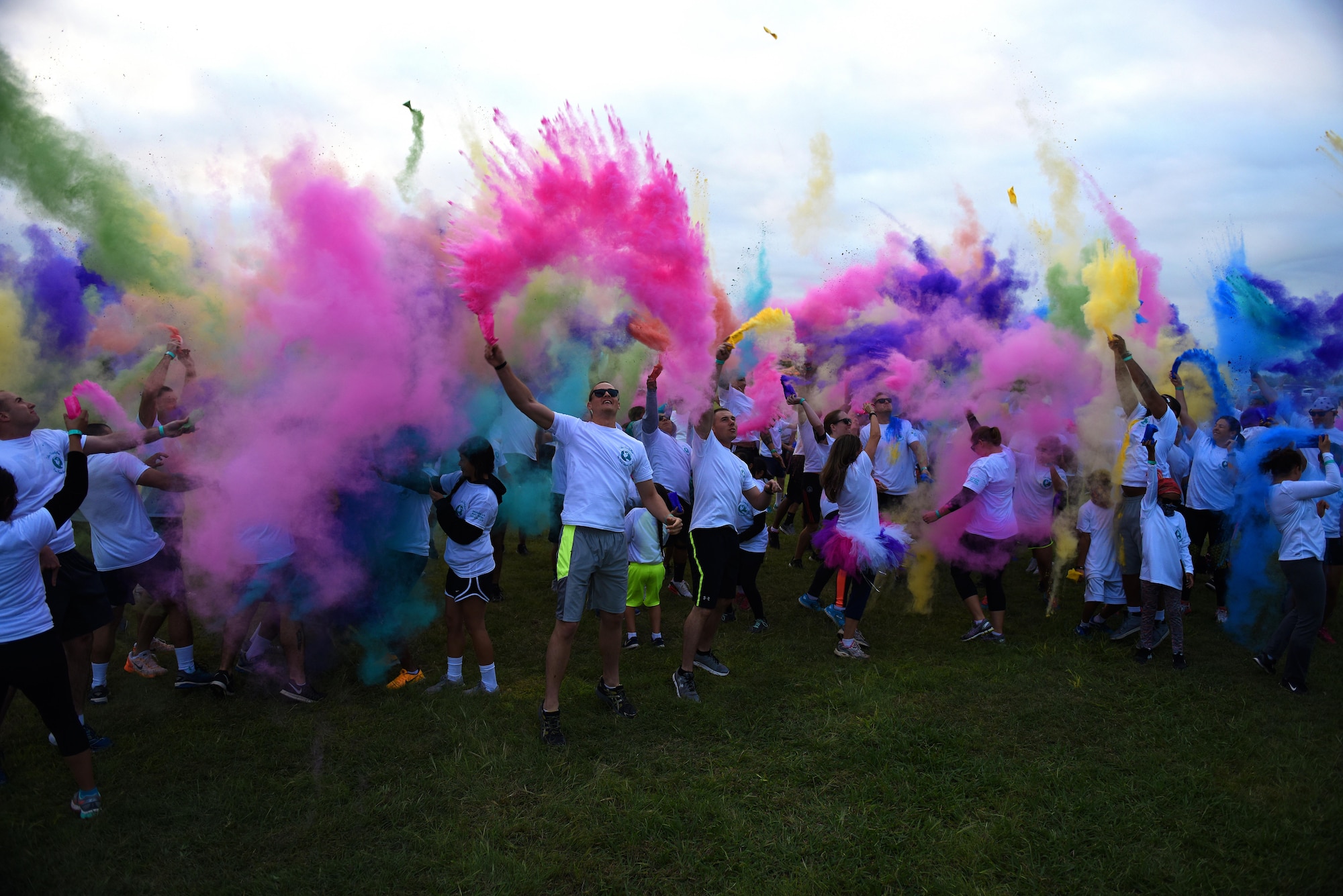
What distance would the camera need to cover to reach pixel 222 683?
505 cm

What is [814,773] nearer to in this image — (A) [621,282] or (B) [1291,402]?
(A) [621,282]

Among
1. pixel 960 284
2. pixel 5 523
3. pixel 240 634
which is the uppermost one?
pixel 960 284

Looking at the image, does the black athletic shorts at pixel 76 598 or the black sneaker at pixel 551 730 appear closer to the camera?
the black athletic shorts at pixel 76 598

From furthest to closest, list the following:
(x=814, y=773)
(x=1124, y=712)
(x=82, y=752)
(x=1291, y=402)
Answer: (x=1291, y=402)
(x=1124, y=712)
(x=814, y=773)
(x=82, y=752)

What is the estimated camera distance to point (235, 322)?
480 centimetres

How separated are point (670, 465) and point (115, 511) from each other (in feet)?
14.5

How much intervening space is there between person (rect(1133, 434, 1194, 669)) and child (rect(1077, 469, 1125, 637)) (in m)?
0.57

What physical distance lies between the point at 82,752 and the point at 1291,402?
10.1m

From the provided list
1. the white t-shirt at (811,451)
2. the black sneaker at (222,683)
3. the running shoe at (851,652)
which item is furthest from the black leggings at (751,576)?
the black sneaker at (222,683)

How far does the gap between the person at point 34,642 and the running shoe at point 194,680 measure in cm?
134

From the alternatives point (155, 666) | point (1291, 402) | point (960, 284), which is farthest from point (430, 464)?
point (1291, 402)

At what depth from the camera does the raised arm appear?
14.3 feet

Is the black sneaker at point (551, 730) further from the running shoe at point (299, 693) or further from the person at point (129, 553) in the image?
the person at point (129, 553)

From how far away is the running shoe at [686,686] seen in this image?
17.3 feet
